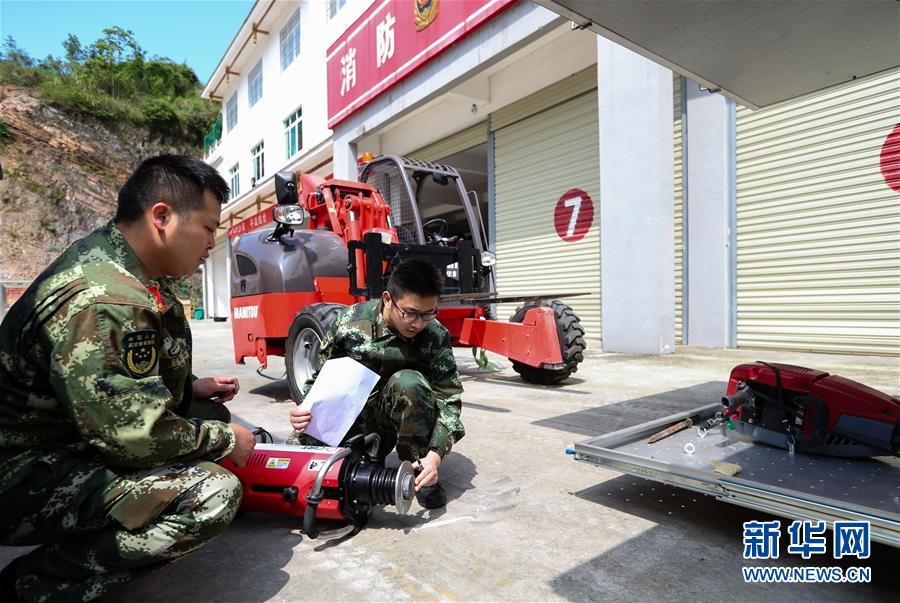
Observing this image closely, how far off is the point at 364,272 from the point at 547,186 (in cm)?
612

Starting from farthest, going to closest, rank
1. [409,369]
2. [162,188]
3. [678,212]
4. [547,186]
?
[547,186]
[678,212]
[409,369]
[162,188]

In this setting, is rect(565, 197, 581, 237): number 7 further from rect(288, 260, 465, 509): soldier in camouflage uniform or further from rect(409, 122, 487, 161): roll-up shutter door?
rect(288, 260, 465, 509): soldier in camouflage uniform

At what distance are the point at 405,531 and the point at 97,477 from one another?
108 centimetres

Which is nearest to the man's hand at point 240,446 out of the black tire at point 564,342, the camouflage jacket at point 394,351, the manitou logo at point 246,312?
the camouflage jacket at point 394,351

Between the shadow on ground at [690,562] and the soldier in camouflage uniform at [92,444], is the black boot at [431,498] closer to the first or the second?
the shadow on ground at [690,562]

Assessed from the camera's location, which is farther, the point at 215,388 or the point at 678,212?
the point at 678,212

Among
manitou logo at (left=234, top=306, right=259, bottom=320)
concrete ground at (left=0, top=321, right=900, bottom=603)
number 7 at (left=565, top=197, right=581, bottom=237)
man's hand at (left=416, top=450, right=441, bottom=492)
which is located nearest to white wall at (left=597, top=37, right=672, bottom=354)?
number 7 at (left=565, top=197, right=581, bottom=237)

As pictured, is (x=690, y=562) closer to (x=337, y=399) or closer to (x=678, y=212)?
(x=337, y=399)

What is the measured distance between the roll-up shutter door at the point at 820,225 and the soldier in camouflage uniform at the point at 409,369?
18.8 feet

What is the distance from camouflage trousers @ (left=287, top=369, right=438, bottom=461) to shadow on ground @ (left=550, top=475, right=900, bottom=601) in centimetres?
76

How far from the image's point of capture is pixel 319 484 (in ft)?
6.28

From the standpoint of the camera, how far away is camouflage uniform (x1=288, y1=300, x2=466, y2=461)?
2.26 meters

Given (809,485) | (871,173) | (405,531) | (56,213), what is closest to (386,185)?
(405,531)

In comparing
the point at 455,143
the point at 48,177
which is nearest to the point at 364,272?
the point at 455,143
